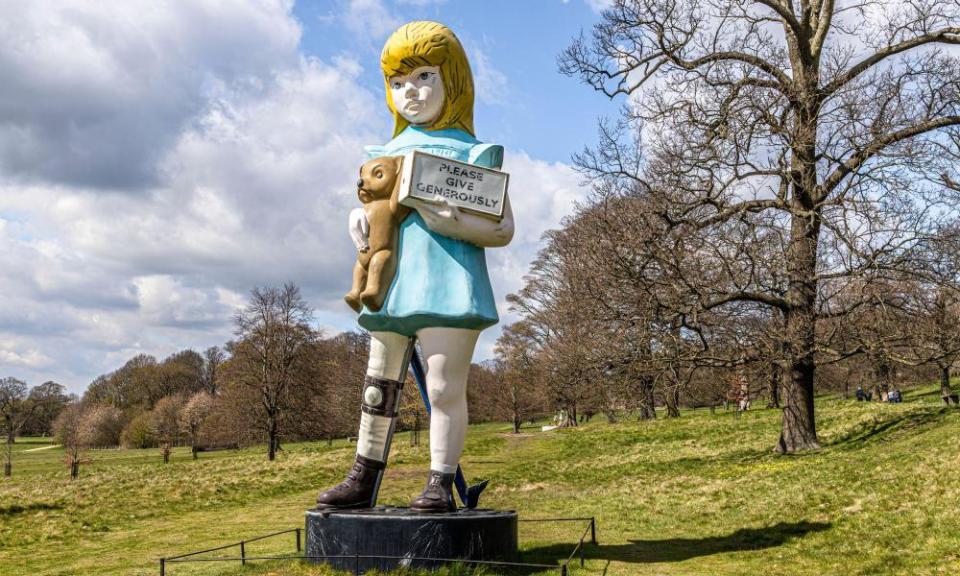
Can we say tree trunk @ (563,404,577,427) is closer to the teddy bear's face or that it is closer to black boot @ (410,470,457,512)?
black boot @ (410,470,457,512)

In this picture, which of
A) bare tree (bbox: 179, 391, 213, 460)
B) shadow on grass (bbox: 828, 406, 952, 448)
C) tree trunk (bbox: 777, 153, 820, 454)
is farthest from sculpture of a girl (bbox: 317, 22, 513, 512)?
bare tree (bbox: 179, 391, 213, 460)

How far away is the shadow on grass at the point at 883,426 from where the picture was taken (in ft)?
43.5

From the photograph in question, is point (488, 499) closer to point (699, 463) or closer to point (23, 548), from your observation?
point (699, 463)

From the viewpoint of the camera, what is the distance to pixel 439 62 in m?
6.81

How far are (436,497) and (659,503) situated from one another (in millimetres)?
6026

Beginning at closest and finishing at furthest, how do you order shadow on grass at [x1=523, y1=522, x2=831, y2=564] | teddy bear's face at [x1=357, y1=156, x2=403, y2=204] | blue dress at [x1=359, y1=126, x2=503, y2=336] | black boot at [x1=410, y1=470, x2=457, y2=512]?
black boot at [x1=410, y1=470, x2=457, y2=512] < blue dress at [x1=359, y1=126, x2=503, y2=336] < teddy bear's face at [x1=357, y1=156, x2=403, y2=204] < shadow on grass at [x1=523, y1=522, x2=831, y2=564]

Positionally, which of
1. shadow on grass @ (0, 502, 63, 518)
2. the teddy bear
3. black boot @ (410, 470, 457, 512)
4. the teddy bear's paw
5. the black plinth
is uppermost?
the teddy bear

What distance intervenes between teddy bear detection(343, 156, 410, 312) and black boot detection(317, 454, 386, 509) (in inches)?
53.5

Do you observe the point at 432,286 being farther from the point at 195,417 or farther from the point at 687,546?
the point at 195,417

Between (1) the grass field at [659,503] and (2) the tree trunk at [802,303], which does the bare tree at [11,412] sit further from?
(2) the tree trunk at [802,303]

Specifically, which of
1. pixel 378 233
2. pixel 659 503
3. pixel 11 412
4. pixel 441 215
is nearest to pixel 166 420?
pixel 11 412

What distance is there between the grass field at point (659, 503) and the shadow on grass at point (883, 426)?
1.9 inches

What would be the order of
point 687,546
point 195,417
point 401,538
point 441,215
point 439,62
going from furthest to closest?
point 195,417 < point 687,546 < point 439,62 < point 441,215 < point 401,538

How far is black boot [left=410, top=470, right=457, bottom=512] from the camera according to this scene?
612cm
